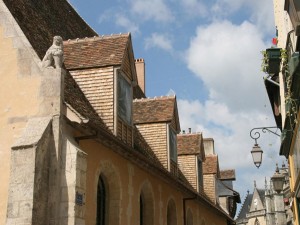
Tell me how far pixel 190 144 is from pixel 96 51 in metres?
10.5

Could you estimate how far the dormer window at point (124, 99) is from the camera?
14.2m

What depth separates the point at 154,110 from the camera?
63.0 feet

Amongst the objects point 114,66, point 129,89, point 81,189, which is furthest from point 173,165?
point 81,189

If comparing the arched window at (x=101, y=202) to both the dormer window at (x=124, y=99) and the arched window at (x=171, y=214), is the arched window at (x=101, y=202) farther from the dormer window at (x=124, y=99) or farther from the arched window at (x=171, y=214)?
the arched window at (x=171, y=214)

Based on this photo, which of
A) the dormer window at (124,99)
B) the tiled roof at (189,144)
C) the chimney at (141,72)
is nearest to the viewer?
the dormer window at (124,99)

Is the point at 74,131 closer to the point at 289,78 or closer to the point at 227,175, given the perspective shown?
the point at 289,78

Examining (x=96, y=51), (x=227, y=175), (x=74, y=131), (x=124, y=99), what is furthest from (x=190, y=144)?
(x=227, y=175)

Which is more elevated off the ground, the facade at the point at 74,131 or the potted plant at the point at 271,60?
the potted plant at the point at 271,60

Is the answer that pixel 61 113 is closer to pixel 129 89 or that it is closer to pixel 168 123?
pixel 129 89

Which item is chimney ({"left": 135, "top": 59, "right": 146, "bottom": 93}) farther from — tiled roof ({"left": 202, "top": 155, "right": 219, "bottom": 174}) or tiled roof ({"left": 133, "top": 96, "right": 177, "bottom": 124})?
tiled roof ({"left": 133, "top": 96, "right": 177, "bottom": 124})

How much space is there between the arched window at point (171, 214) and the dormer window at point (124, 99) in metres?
5.04

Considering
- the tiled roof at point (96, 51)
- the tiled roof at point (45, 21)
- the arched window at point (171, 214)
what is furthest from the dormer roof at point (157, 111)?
the tiled roof at point (96, 51)

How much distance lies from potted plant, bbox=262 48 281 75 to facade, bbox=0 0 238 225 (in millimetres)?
3705

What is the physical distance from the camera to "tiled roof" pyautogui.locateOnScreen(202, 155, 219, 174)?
28.6 meters
